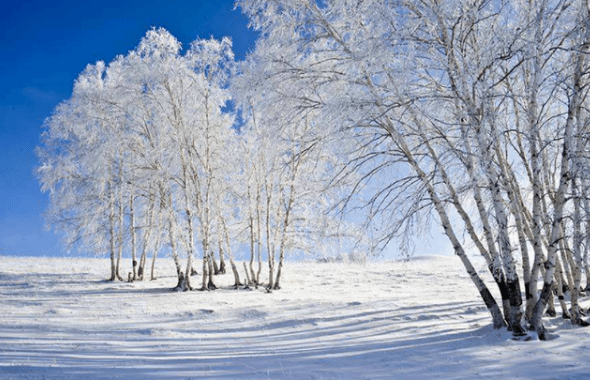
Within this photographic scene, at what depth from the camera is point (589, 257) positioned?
25.2 feet

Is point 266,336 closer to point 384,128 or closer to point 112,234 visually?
point 384,128

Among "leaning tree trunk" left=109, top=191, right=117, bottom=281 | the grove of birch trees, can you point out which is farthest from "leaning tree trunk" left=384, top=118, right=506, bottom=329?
"leaning tree trunk" left=109, top=191, right=117, bottom=281

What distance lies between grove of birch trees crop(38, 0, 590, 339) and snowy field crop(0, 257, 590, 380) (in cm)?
145

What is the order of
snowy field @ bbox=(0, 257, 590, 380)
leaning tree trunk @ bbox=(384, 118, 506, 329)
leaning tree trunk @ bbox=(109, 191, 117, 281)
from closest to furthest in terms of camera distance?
1. snowy field @ bbox=(0, 257, 590, 380)
2. leaning tree trunk @ bbox=(384, 118, 506, 329)
3. leaning tree trunk @ bbox=(109, 191, 117, 281)

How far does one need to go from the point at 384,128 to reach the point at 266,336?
4760 mm

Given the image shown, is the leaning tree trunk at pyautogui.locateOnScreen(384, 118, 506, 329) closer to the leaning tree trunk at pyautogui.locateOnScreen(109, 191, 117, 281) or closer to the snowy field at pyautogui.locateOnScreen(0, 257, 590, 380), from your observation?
the snowy field at pyautogui.locateOnScreen(0, 257, 590, 380)

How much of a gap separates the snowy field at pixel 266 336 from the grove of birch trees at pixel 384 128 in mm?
1450

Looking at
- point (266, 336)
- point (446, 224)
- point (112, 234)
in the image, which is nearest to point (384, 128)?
point (446, 224)

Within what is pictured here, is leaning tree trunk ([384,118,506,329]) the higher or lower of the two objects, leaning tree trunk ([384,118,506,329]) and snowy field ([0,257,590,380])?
the higher

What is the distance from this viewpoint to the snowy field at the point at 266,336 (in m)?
5.53

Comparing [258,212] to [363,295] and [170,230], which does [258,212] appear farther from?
[363,295]

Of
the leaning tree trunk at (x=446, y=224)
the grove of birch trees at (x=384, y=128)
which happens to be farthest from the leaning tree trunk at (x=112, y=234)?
the leaning tree trunk at (x=446, y=224)

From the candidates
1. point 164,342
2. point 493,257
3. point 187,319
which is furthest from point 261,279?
point 493,257

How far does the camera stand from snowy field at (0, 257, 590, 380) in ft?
18.1
